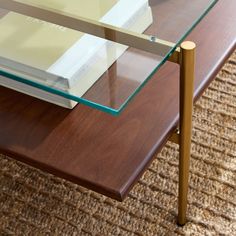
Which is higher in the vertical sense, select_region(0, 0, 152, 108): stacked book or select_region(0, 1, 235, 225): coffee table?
select_region(0, 0, 152, 108): stacked book

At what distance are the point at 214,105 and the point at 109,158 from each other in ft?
1.48

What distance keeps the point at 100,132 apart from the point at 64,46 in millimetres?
151

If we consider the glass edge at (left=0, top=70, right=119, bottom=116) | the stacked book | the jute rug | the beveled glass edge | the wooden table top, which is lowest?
the jute rug

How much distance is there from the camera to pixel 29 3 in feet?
2.81

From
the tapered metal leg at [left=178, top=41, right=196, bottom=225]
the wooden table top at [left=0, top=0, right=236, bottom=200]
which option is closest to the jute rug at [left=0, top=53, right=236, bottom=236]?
the tapered metal leg at [left=178, top=41, right=196, bottom=225]

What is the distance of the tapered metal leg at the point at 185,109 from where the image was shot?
28.8 inches

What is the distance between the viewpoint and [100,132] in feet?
2.88

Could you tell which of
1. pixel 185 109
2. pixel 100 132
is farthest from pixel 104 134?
pixel 185 109

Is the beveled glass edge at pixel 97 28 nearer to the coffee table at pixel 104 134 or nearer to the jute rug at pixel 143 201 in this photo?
the coffee table at pixel 104 134

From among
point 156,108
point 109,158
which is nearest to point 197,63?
point 156,108

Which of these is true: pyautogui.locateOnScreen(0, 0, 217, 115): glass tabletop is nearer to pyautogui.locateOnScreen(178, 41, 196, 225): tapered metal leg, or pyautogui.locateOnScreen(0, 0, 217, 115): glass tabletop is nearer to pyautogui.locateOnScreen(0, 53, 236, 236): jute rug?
pyautogui.locateOnScreen(178, 41, 196, 225): tapered metal leg

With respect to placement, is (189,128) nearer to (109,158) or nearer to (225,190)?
(109,158)

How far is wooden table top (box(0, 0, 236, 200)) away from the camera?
824mm

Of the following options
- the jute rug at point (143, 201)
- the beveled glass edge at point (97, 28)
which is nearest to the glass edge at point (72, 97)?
the beveled glass edge at point (97, 28)
